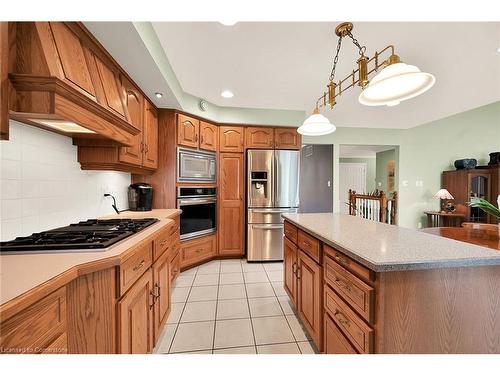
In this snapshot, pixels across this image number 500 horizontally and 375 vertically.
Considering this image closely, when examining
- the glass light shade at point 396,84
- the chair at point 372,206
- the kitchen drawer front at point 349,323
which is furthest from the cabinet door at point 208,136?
the chair at point 372,206

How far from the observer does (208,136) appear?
3125 mm

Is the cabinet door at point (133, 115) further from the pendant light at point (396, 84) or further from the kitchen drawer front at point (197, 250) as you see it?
the pendant light at point (396, 84)

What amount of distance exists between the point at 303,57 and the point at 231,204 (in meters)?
2.15

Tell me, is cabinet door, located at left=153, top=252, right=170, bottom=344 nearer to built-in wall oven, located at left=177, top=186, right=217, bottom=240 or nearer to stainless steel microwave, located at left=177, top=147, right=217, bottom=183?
built-in wall oven, located at left=177, top=186, right=217, bottom=240

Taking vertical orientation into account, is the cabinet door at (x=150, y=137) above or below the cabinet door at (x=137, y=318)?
above

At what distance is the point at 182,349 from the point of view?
1.49 metres

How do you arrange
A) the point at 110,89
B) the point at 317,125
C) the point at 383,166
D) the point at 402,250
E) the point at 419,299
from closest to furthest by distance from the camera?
the point at 419,299 < the point at 402,250 < the point at 110,89 < the point at 317,125 < the point at 383,166

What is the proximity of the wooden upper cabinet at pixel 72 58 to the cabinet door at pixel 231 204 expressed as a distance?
6.98 ft

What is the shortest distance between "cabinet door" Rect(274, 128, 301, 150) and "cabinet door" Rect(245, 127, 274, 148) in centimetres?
8

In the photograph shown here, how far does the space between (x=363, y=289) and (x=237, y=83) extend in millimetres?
2472

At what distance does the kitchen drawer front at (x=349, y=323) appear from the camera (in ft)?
2.96

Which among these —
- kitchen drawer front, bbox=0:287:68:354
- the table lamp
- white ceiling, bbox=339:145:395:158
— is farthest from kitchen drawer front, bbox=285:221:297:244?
the table lamp

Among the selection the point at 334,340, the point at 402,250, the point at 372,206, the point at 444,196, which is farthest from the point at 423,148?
the point at 334,340

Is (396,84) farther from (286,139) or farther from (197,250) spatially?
(197,250)
